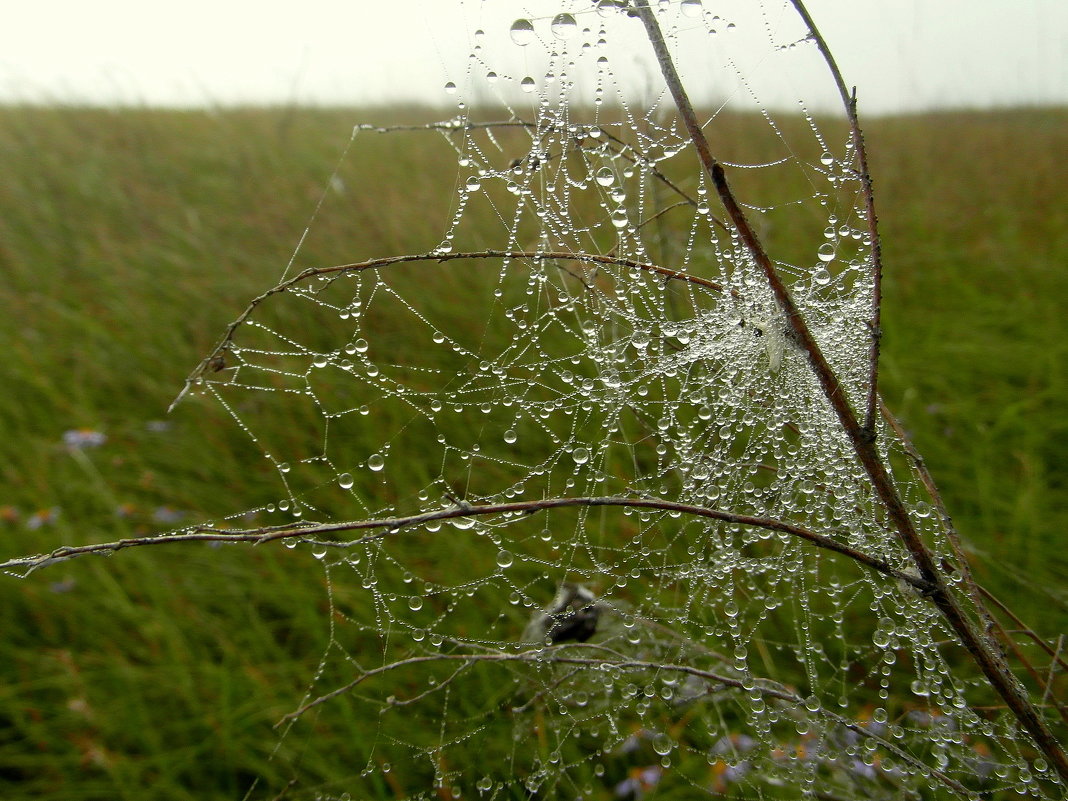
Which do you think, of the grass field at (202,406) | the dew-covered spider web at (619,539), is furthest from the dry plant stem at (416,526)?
the grass field at (202,406)

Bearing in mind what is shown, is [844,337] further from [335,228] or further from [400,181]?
[400,181]

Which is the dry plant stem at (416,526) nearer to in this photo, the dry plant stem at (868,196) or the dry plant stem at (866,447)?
the dry plant stem at (866,447)

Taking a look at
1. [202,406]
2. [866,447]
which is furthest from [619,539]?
[202,406]

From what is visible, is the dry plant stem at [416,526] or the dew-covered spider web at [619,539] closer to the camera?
the dry plant stem at [416,526]

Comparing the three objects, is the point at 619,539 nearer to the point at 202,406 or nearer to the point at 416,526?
the point at 416,526

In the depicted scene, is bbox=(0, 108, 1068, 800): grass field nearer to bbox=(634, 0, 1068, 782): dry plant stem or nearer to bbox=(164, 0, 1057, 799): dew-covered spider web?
bbox=(164, 0, 1057, 799): dew-covered spider web

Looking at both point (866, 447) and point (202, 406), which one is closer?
point (866, 447)

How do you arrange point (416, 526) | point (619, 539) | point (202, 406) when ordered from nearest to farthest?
point (416, 526) < point (619, 539) < point (202, 406)

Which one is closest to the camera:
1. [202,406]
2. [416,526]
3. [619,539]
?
[416,526]
